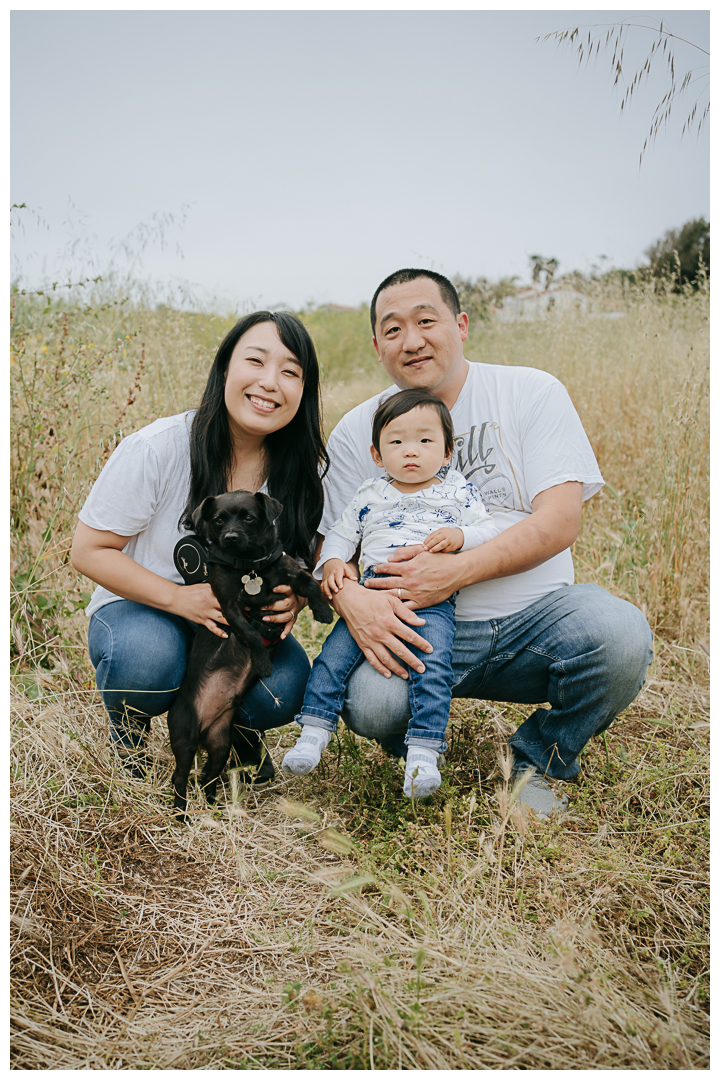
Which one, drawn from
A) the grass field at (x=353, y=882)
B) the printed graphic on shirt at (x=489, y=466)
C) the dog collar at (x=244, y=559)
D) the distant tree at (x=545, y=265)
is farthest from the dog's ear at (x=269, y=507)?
the distant tree at (x=545, y=265)

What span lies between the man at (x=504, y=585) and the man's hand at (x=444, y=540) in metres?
0.03

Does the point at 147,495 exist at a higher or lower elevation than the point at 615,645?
higher

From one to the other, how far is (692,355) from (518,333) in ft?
10.8

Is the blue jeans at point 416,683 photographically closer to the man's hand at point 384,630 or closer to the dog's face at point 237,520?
the man's hand at point 384,630

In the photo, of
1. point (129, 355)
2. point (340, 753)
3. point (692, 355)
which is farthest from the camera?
point (129, 355)

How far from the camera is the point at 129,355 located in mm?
4641

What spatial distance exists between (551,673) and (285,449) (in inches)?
52.2

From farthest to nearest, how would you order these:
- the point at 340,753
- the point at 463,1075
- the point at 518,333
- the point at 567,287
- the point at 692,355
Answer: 1. the point at 518,333
2. the point at 567,287
3. the point at 692,355
4. the point at 340,753
5. the point at 463,1075

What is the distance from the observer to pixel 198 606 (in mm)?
2449

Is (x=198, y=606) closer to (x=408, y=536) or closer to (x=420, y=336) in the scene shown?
(x=408, y=536)

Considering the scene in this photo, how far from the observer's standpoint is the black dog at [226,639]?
237 centimetres

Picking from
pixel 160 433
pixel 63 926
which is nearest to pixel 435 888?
pixel 63 926

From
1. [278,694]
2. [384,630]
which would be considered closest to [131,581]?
[278,694]

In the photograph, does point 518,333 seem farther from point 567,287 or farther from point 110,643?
point 110,643
